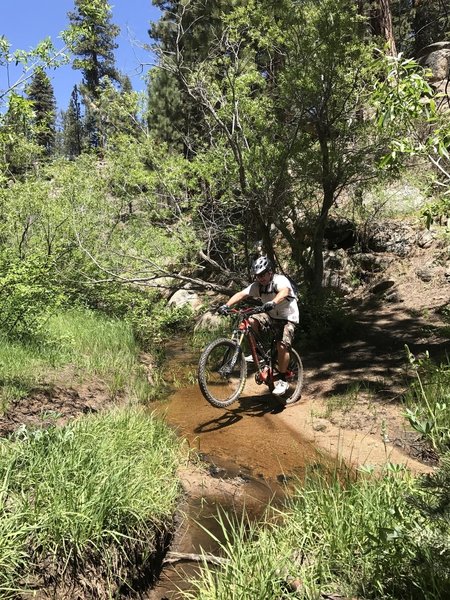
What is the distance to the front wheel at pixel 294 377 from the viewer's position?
6820 millimetres

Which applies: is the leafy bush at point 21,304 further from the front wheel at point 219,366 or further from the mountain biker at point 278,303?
the mountain biker at point 278,303

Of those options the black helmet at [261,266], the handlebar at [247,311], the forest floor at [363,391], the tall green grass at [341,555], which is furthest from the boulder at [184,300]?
the tall green grass at [341,555]

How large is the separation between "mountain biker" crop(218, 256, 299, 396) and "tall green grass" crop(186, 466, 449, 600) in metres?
3.25

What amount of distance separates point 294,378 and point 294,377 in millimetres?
27

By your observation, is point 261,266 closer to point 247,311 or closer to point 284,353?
point 247,311

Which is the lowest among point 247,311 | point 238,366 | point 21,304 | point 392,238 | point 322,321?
point 238,366

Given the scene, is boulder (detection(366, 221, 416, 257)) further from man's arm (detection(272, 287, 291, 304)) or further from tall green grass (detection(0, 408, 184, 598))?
tall green grass (detection(0, 408, 184, 598))

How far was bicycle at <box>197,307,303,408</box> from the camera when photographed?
594cm

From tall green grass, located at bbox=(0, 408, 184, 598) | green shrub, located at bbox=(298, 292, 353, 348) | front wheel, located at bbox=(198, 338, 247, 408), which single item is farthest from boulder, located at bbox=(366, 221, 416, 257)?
tall green grass, located at bbox=(0, 408, 184, 598)

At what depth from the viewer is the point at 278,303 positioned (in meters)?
6.25

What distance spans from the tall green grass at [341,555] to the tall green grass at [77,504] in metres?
0.59

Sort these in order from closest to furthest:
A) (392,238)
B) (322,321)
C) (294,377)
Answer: (294,377) < (322,321) < (392,238)

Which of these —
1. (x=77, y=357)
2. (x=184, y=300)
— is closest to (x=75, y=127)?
(x=184, y=300)

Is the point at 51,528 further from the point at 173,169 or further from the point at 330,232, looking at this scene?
the point at 330,232
